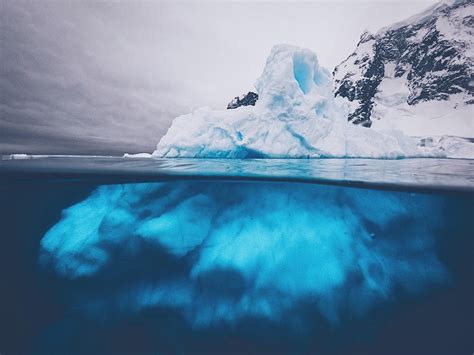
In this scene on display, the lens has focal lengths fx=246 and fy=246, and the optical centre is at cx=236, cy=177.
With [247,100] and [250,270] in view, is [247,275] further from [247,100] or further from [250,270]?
[247,100]

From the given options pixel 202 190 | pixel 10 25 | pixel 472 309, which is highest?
pixel 10 25

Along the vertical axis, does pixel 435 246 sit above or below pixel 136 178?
below

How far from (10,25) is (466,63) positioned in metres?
68.5

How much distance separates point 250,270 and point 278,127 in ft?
34.8

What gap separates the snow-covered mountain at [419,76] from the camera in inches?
1809

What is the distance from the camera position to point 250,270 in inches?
222

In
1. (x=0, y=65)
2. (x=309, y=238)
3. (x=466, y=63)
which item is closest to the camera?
(x=0, y=65)

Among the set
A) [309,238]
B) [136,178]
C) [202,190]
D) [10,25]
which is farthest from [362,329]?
[10,25]

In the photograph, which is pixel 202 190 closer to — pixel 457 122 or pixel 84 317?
pixel 84 317

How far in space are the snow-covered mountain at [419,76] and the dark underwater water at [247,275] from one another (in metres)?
41.4

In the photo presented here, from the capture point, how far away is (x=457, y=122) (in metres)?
42.6

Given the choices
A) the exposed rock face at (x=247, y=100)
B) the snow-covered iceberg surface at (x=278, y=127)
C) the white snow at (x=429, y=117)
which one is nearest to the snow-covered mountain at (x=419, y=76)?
the white snow at (x=429, y=117)

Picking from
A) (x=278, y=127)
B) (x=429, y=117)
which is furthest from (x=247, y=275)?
(x=429, y=117)

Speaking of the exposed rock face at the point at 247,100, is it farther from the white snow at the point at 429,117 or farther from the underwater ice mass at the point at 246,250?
the underwater ice mass at the point at 246,250
